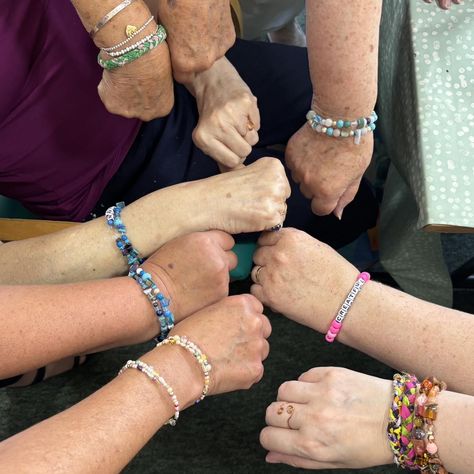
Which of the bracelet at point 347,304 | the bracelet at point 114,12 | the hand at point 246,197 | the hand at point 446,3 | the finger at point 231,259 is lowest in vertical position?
the bracelet at point 347,304

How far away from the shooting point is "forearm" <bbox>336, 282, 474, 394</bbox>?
89 cm

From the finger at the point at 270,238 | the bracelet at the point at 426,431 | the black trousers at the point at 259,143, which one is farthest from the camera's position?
the black trousers at the point at 259,143

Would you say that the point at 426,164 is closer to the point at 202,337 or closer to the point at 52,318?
the point at 202,337

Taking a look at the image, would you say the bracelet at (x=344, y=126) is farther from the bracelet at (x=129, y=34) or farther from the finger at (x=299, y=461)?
the finger at (x=299, y=461)

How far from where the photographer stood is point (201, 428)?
1.34 metres

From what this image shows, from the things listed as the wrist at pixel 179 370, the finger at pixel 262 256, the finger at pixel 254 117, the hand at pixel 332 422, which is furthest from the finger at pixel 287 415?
the finger at pixel 254 117

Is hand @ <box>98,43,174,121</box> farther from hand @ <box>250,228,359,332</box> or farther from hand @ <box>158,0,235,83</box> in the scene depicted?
hand @ <box>250,228,359,332</box>

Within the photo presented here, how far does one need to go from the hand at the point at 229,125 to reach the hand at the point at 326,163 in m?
0.08

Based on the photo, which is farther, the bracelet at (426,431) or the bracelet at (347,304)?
the bracelet at (347,304)

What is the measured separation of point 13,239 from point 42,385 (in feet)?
1.56

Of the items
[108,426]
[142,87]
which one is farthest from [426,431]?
[142,87]

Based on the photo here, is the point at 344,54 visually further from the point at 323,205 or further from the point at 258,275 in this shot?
the point at 258,275

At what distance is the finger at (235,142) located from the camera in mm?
970

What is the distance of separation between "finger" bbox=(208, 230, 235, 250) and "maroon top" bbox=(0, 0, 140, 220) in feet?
0.85
